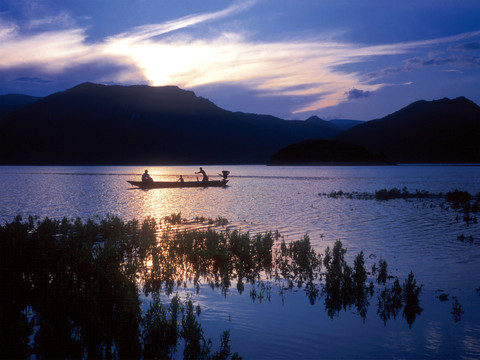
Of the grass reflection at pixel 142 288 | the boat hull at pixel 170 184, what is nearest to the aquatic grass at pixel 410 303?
the grass reflection at pixel 142 288

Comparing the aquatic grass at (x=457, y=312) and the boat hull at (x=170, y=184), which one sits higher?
the boat hull at (x=170, y=184)

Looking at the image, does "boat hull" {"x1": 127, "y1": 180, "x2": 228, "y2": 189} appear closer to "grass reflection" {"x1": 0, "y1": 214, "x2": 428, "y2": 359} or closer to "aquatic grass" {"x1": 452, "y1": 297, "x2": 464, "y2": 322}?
"grass reflection" {"x1": 0, "y1": 214, "x2": 428, "y2": 359}

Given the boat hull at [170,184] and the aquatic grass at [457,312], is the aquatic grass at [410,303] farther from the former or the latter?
the boat hull at [170,184]

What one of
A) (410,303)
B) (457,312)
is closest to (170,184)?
(410,303)

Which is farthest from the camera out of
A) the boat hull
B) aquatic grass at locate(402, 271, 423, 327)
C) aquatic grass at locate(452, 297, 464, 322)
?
the boat hull

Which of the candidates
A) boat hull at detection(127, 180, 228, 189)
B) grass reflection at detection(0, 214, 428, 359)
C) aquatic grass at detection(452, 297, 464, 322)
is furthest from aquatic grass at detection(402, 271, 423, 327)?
boat hull at detection(127, 180, 228, 189)

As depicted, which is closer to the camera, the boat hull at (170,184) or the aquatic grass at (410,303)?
the aquatic grass at (410,303)

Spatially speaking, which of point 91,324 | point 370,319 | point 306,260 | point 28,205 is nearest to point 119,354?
point 91,324

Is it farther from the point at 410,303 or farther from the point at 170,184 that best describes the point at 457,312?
the point at 170,184

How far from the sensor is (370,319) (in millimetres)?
9148

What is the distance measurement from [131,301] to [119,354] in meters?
0.95

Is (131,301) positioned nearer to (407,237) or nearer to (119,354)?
(119,354)

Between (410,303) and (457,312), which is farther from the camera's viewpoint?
(410,303)

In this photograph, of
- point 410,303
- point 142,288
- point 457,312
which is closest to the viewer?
point 457,312
